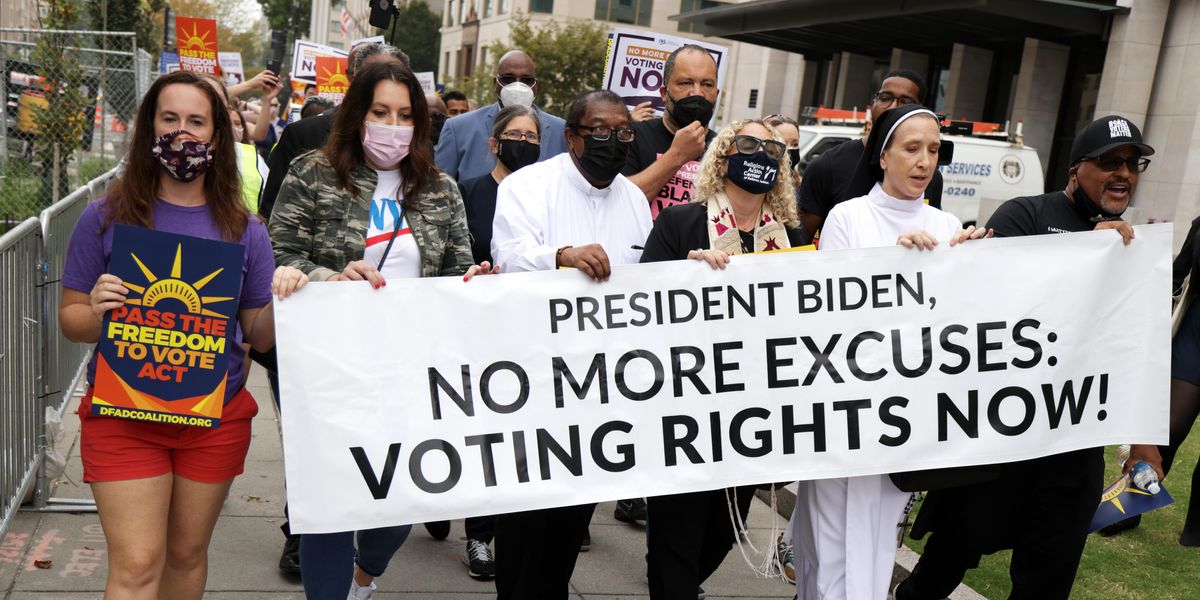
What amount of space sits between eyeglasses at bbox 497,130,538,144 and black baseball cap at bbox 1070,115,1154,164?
2.40 meters

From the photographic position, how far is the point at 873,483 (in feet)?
14.1

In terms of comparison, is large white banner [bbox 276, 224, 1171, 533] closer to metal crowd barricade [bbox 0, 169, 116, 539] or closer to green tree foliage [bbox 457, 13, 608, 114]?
metal crowd barricade [bbox 0, 169, 116, 539]

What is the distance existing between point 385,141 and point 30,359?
2.37 metres

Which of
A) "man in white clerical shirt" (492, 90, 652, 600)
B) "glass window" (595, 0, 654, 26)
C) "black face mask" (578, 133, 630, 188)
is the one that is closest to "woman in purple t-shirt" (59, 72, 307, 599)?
"man in white clerical shirt" (492, 90, 652, 600)

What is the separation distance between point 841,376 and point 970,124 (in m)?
13.1

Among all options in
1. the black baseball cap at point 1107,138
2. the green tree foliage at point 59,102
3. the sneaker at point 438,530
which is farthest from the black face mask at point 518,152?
the green tree foliage at point 59,102

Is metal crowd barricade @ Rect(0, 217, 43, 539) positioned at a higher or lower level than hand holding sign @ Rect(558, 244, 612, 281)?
lower

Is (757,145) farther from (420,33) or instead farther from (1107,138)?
(420,33)

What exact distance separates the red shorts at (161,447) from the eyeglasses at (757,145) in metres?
1.94

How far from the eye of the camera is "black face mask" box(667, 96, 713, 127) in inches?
211

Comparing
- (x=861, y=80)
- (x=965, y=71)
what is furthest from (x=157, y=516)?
(x=861, y=80)

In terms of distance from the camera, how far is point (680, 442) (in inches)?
160

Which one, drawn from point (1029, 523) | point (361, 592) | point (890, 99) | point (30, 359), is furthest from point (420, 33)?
point (1029, 523)

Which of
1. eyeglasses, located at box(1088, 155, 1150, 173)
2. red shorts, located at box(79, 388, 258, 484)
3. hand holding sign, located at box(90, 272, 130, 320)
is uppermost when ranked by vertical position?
eyeglasses, located at box(1088, 155, 1150, 173)
